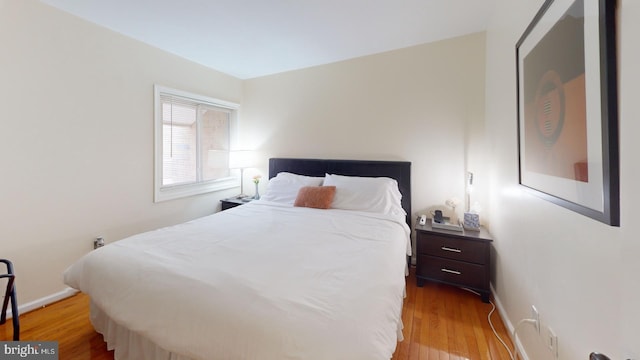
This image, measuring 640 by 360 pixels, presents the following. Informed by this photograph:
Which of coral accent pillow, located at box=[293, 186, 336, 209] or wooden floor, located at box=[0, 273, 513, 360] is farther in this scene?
coral accent pillow, located at box=[293, 186, 336, 209]

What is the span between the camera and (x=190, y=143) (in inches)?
132

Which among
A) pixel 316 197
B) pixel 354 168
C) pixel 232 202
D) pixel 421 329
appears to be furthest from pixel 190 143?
pixel 421 329

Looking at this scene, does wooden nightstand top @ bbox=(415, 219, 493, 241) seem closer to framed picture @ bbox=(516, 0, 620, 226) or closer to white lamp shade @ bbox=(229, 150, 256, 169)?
framed picture @ bbox=(516, 0, 620, 226)

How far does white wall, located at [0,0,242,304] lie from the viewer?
190cm

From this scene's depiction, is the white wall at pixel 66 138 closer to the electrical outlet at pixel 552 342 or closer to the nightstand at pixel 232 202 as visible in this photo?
the nightstand at pixel 232 202

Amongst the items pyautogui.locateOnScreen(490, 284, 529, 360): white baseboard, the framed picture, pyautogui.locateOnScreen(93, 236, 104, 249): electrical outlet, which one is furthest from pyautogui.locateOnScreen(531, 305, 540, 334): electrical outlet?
pyautogui.locateOnScreen(93, 236, 104, 249): electrical outlet

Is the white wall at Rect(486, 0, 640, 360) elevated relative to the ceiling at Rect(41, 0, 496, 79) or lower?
lower

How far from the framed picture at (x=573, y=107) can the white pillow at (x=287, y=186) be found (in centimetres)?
208

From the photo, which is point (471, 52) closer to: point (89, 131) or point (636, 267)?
point (636, 267)

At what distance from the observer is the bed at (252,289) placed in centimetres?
93

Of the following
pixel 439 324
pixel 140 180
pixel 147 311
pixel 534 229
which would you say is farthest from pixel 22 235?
pixel 534 229

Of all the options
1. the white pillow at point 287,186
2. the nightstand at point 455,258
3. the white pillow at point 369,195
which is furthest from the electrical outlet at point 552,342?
the white pillow at point 287,186

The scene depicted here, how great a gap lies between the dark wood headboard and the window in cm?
82

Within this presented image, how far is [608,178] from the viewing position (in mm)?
755
